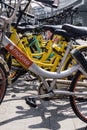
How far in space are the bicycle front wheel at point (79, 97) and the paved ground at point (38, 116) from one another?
131 millimetres

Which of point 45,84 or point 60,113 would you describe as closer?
point 45,84

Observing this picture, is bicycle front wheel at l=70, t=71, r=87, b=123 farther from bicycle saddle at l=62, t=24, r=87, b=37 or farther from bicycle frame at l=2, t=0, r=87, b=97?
bicycle saddle at l=62, t=24, r=87, b=37

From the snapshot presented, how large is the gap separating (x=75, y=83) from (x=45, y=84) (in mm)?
360

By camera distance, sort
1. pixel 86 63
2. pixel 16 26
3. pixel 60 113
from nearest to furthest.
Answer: pixel 86 63 → pixel 60 113 → pixel 16 26

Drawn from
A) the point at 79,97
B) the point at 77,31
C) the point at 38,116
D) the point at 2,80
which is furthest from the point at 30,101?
the point at 77,31

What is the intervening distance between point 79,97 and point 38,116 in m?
0.61

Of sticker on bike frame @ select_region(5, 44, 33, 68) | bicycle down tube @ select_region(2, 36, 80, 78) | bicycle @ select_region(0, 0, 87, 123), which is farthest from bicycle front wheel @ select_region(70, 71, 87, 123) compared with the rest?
sticker on bike frame @ select_region(5, 44, 33, 68)

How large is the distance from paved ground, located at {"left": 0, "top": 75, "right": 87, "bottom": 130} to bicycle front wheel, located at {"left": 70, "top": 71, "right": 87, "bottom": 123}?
5.2 inches

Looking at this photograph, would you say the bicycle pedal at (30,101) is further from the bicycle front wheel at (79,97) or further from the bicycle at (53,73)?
the bicycle front wheel at (79,97)

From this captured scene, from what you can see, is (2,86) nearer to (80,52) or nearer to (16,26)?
(80,52)

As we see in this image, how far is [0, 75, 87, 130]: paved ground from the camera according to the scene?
4555mm

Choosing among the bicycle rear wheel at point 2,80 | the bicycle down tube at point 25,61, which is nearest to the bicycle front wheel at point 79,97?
the bicycle down tube at point 25,61

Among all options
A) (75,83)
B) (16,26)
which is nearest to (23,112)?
(75,83)

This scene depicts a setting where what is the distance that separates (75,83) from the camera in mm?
4520
